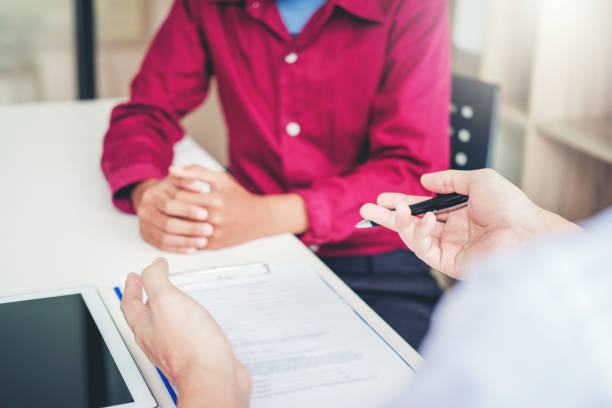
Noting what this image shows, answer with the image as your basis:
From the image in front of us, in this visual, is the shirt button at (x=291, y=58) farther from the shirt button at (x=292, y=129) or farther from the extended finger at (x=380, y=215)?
the extended finger at (x=380, y=215)

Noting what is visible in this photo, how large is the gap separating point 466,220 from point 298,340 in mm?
219

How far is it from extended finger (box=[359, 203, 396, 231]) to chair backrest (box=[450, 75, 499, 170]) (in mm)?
558

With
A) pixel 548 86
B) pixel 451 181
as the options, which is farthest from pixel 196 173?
pixel 548 86

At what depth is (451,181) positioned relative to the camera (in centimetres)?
68

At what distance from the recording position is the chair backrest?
1174 millimetres

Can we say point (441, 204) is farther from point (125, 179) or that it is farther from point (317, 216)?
point (125, 179)

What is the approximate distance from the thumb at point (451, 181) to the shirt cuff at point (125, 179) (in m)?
0.49

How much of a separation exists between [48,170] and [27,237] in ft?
0.89

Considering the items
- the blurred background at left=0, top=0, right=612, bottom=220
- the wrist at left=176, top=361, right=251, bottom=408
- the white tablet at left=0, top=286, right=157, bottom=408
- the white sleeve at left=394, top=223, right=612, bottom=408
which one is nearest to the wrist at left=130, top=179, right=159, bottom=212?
the white tablet at left=0, top=286, right=157, bottom=408

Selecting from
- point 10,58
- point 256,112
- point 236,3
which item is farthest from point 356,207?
point 10,58

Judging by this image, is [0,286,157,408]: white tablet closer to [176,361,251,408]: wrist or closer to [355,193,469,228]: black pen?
[176,361,251,408]: wrist

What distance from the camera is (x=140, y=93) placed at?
1248 millimetres

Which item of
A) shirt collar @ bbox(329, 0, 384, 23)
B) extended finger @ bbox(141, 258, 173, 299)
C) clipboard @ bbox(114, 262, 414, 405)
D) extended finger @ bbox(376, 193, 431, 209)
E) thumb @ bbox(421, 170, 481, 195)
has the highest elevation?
shirt collar @ bbox(329, 0, 384, 23)

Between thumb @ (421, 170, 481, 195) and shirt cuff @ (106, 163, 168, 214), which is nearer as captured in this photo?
Result: thumb @ (421, 170, 481, 195)
